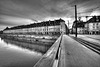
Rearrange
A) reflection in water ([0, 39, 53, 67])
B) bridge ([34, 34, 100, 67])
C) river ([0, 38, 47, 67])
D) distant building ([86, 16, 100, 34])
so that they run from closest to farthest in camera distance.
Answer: bridge ([34, 34, 100, 67]) < river ([0, 38, 47, 67]) < reflection in water ([0, 39, 53, 67]) < distant building ([86, 16, 100, 34])

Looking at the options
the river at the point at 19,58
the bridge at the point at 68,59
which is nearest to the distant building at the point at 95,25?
the river at the point at 19,58

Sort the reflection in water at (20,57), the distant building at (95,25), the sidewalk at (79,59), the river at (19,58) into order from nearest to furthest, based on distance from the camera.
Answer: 1. the sidewalk at (79,59)
2. the river at (19,58)
3. the reflection in water at (20,57)
4. the distant building at (95,25)

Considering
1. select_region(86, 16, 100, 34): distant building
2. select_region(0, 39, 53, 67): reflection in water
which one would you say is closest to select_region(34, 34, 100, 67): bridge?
select_region(0, 39, 53, 67): reflection in water

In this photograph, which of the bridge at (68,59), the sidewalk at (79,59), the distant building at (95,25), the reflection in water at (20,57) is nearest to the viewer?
the bridge at (68,59)

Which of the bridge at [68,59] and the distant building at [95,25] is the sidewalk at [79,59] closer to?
the bridge at [68,59]

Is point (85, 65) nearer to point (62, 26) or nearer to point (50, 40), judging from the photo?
point (50, 40)

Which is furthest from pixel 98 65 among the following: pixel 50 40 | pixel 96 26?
pixel 96 26

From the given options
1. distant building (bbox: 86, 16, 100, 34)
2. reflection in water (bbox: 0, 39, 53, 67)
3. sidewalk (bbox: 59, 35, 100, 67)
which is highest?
distant building (bbox: 86, 16, 100, 34)

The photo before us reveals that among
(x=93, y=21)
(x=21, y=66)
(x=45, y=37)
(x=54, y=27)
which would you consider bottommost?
(x=21, y=66)

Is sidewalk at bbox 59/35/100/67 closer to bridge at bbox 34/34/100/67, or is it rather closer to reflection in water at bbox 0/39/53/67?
bridge at bbox 34/34/100/67

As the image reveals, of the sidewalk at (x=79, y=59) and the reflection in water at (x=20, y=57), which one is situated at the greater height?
the sidewalk at (x=79, y=59)

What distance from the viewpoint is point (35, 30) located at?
49.8 meters

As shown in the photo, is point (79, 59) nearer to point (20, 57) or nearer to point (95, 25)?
point (20, 57)

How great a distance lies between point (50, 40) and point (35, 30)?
3053cm
